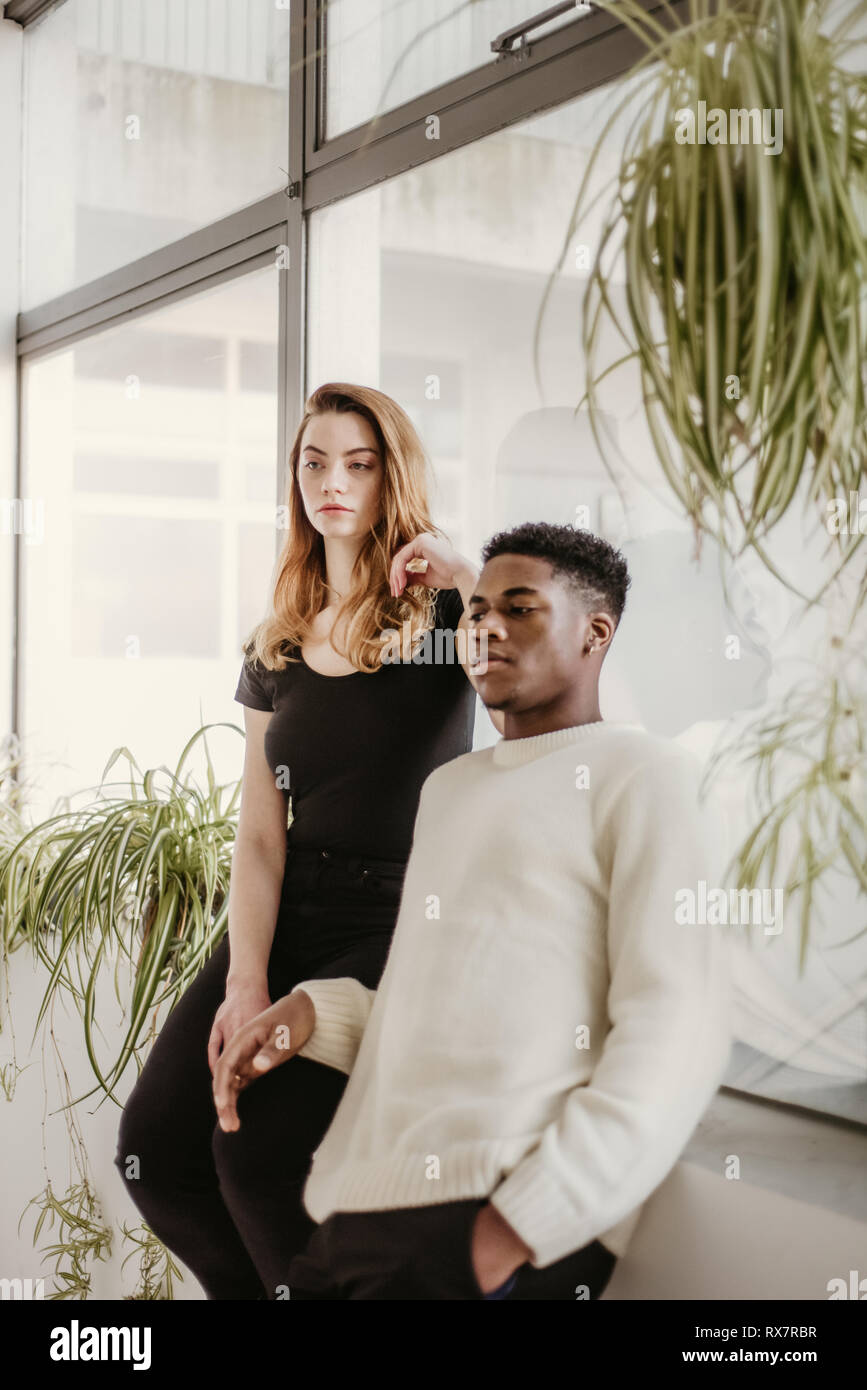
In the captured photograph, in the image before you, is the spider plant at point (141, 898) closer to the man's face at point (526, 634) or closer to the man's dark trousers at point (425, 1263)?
the man's dark trousers at point (425, 1263)

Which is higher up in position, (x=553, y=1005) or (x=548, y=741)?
(x=548, y=741)

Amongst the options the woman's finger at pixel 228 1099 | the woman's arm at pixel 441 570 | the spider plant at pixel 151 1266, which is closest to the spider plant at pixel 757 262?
the woman's arm at pixel 441 570

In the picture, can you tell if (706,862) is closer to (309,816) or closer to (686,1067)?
(686,1067)

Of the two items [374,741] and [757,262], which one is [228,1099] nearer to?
[374,741]

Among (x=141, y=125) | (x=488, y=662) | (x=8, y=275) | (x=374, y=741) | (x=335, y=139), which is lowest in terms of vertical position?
(x=374, y=741)

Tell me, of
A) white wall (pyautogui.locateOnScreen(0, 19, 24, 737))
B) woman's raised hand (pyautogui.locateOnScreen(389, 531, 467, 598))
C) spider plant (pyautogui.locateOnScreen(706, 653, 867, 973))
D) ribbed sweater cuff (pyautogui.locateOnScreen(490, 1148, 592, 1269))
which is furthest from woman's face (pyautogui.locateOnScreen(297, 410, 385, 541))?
white wall (pyautogui.locateOnScreen(0, 19, 24, 737))

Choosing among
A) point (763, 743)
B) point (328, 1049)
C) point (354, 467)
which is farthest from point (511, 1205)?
point (354, 467)

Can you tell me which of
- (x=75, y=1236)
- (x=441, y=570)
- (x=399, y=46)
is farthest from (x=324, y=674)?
(x=75, y=1236)

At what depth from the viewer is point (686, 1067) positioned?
1.41m

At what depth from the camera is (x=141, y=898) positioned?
219 centimetres

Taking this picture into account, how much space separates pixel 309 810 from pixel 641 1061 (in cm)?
70

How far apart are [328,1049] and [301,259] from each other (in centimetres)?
138

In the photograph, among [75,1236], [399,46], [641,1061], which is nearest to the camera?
[641,1061]

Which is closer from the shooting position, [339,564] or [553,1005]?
[553,1005]
